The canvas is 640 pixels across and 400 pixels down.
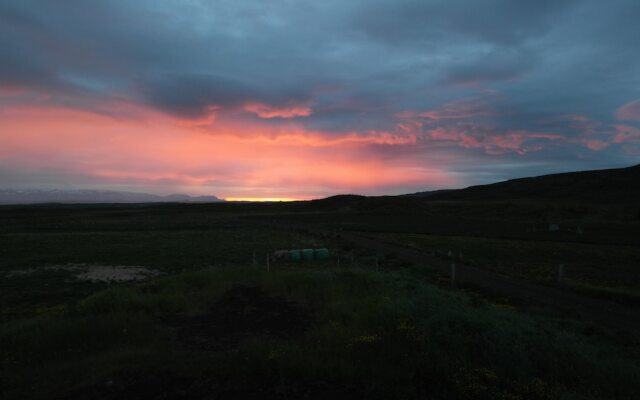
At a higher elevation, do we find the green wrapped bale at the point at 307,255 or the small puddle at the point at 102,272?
the green wrapped bale at the point at 307,255

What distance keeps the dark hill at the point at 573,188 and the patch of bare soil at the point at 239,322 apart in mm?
141939

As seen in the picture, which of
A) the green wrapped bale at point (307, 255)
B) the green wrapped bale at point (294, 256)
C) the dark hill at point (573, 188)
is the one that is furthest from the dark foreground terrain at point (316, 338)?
the dark hill at point (573, 188)

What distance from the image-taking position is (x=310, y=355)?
29.3 feet

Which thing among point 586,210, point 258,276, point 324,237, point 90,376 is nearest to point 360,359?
point 90,376

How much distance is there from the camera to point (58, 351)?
970 cm

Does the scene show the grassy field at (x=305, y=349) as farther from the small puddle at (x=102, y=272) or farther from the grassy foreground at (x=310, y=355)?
the small puddle at (x=102, y=272)

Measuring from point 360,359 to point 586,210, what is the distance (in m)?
103

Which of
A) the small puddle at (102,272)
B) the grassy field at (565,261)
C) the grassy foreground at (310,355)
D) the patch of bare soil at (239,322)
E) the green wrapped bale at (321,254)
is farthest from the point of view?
the green wrapped bale at (321,254)

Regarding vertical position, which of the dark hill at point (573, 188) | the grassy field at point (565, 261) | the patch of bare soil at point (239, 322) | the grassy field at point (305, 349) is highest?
the dark hill at point (573, 188)

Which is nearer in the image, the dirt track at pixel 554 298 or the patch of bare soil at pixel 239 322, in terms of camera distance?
the patch of bare soil at pixel 239 322

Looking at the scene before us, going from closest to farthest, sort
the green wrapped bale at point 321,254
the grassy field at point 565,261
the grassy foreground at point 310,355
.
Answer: the grassy foreground at point 310,355 → the grassy field at point 565,261 → the green wrapped bale at point 321,254

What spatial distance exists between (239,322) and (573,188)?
17656 centimetres

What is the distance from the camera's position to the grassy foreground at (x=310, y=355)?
7645 mm

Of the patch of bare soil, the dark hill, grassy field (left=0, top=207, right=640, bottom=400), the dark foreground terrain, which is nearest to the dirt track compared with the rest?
the dark foreground terrain
